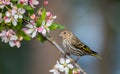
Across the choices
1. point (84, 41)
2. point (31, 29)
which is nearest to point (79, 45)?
point (31, 29)

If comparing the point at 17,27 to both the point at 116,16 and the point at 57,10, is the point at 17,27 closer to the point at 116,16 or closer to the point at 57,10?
the point at 57,10

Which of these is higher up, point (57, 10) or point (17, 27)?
point (57, 10)

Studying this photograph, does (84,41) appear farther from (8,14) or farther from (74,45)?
(8,14)

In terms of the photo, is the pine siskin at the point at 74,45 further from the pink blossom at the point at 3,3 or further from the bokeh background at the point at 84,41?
the bokeh background at the point at 84,41

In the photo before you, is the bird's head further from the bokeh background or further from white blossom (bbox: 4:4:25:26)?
the bokeh background

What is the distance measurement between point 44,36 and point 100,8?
7221 mm

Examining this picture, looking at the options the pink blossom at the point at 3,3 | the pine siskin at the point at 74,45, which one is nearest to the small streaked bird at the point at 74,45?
the pine siskin at the point at 74,45

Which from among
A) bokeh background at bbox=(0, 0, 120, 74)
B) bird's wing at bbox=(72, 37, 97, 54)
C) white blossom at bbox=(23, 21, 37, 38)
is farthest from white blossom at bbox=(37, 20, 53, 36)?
bokeh background at bbox=(0, 0, 120, 74)

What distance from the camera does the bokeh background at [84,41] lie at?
32.1 ft

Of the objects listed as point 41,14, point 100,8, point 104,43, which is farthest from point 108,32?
A: point 41,14

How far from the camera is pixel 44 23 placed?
396 centimetres

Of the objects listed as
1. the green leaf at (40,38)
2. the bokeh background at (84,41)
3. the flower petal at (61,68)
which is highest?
the bokeh background at (84,41)

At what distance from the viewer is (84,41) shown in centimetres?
1060

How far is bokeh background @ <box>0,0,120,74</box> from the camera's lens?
32.1ft
